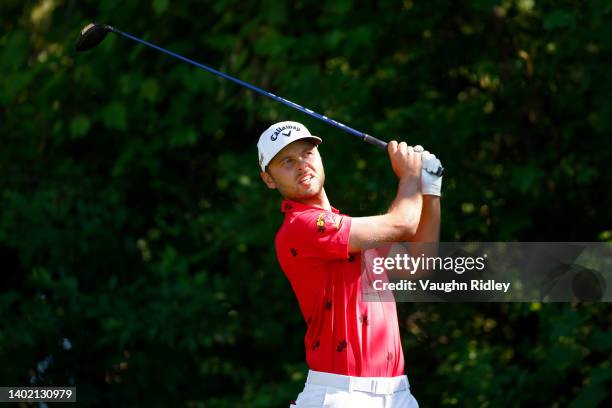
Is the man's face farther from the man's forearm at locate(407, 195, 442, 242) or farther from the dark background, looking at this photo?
the dark background

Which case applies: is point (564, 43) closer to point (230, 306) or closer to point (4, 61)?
point (230, 306)

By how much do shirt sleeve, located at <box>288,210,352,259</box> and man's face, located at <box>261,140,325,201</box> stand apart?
11 centimetres

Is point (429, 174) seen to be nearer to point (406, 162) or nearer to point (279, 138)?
point (406, 162)

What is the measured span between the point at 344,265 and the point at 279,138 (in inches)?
22.2

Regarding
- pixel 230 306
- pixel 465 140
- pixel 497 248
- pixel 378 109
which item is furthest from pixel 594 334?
pixel 230 306

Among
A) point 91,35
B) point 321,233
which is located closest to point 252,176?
point 91,35

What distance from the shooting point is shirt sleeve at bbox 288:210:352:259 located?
14.2 ft

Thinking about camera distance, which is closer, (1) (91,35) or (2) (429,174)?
(2) (429,174)

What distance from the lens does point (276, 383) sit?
27.7 ft

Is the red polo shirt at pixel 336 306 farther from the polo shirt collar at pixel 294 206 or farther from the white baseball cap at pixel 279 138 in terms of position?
the white baseball cap at pixel 279 138

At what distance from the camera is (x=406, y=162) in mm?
4352

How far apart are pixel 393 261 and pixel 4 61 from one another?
15.6ft

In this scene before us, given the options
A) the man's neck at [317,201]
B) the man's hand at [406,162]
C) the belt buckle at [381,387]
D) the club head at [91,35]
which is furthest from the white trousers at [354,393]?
the club head at [91,35]

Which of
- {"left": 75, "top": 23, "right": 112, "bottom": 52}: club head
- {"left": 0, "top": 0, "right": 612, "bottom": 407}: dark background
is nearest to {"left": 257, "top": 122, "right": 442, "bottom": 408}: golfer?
{"left": 75, "top": 23, "right": 112, "bottom": 52}: club head
